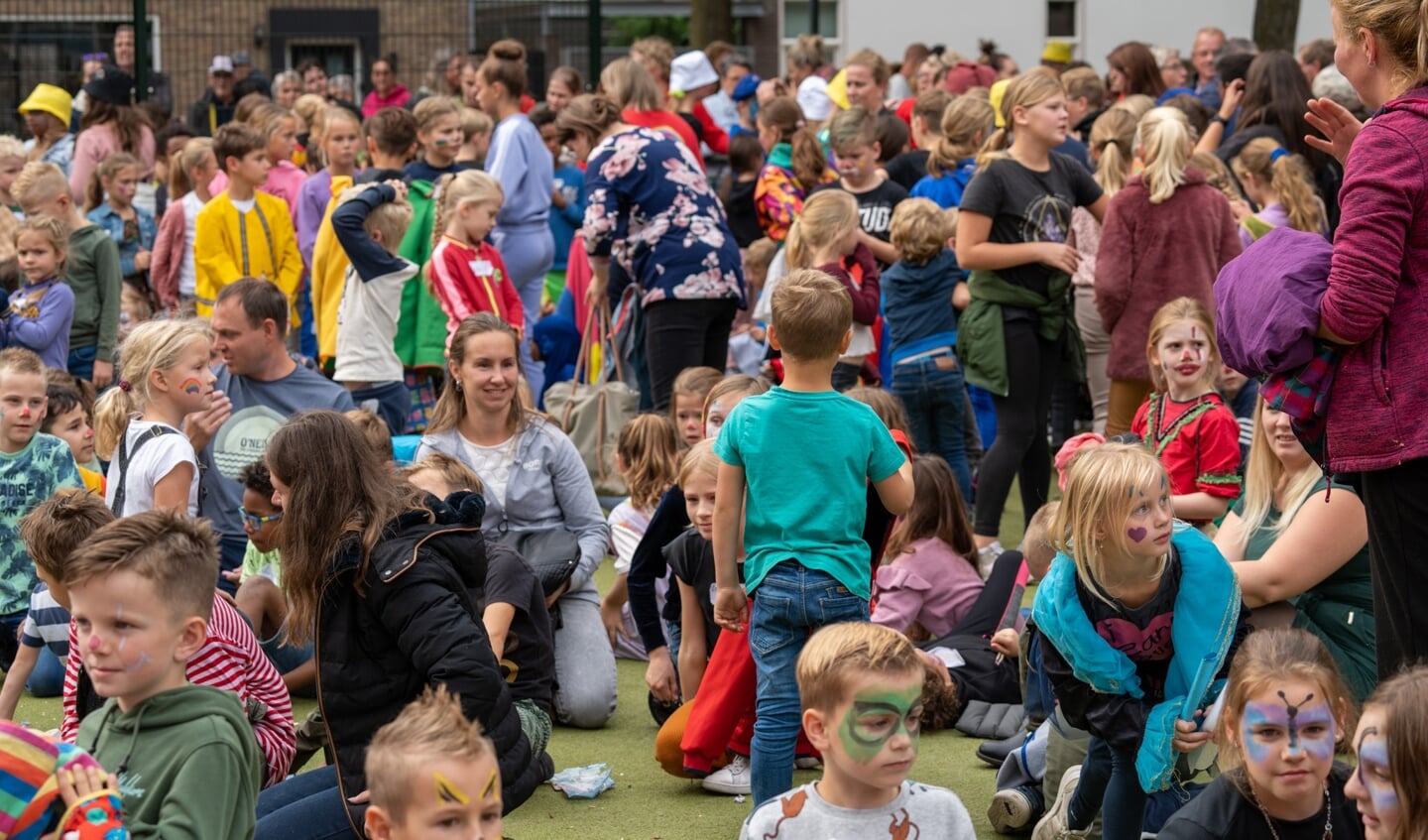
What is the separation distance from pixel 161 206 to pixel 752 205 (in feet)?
13.8

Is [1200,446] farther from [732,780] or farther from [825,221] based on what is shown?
[825,221]

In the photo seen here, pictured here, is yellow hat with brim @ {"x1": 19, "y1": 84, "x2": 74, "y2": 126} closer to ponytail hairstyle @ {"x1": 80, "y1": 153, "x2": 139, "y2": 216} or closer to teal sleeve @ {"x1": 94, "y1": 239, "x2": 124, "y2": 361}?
ponytail hairstyle @ {"x1": 80, "y1": 153, "x2": 139, "y2": 216}

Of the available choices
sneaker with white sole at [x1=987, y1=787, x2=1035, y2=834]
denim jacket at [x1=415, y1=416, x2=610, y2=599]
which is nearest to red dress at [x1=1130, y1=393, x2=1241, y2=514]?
sneaker with white sole at [x1=987, y1=787, x2=1035, y2=834]

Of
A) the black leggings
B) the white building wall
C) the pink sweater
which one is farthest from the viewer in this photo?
the white building wall

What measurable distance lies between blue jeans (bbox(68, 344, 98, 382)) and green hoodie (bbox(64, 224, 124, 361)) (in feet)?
0.07

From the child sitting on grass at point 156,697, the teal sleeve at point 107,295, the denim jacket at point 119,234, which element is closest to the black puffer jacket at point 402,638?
the child sitting on grass at point 156,697

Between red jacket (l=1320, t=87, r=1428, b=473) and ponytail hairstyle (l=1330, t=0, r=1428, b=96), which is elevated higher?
ponytail hairstyle (l=1330, t=0, r=1428, b=96)

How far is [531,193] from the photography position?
376 inches

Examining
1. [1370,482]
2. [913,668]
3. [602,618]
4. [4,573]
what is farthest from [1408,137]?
[4,573]

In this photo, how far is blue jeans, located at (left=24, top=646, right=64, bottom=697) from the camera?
6.12 m

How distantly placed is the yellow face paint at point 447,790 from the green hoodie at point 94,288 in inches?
255

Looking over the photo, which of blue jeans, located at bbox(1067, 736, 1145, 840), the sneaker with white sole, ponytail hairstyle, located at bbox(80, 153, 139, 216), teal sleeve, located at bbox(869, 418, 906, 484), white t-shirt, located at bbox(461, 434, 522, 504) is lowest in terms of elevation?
the sneaker with white sole

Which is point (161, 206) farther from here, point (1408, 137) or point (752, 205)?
point (1408, 137)

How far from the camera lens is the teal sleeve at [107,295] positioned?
8.72 metres
